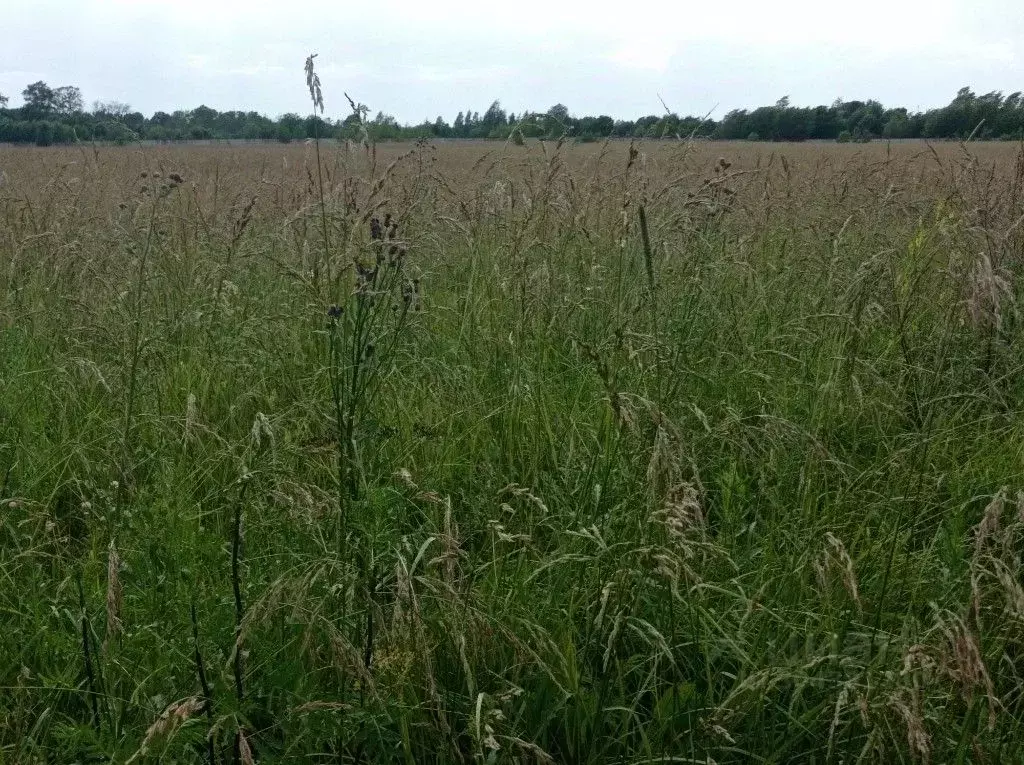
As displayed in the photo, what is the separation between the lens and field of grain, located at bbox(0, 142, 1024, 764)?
1506 mm

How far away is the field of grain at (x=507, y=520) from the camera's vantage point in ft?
4.94

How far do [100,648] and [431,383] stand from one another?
1.69 meters

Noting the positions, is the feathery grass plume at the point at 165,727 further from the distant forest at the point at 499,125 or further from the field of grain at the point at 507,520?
the distant forest at the point at 499,125

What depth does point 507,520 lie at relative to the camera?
2336 millimetres

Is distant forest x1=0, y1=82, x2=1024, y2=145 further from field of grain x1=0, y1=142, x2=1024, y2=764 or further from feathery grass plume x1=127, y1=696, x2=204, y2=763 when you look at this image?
feathery grass plume x1=127, y1=696, x2=204, y2=763

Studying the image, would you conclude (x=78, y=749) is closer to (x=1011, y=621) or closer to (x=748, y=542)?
(x=748, y=542)

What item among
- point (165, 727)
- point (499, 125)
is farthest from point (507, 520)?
point (499, 125)

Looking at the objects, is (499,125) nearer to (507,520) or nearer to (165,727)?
(507,520)

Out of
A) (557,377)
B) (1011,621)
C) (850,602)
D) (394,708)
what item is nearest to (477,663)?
(394,708)

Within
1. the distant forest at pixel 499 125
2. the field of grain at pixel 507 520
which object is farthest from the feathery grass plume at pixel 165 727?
the distant forest at pixel 499 125

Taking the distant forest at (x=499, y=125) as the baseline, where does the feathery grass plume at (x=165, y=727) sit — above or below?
below

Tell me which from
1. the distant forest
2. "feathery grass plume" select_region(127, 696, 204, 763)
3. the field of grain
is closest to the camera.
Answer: "feathery grass plume" select_region(127, 696, 204, 763)

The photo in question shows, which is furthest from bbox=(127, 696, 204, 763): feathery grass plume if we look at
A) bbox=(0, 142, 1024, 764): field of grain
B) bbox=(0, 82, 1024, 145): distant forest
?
bbox=(0, 82, 1024, 145): distant forest

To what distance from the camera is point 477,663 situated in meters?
1.67
